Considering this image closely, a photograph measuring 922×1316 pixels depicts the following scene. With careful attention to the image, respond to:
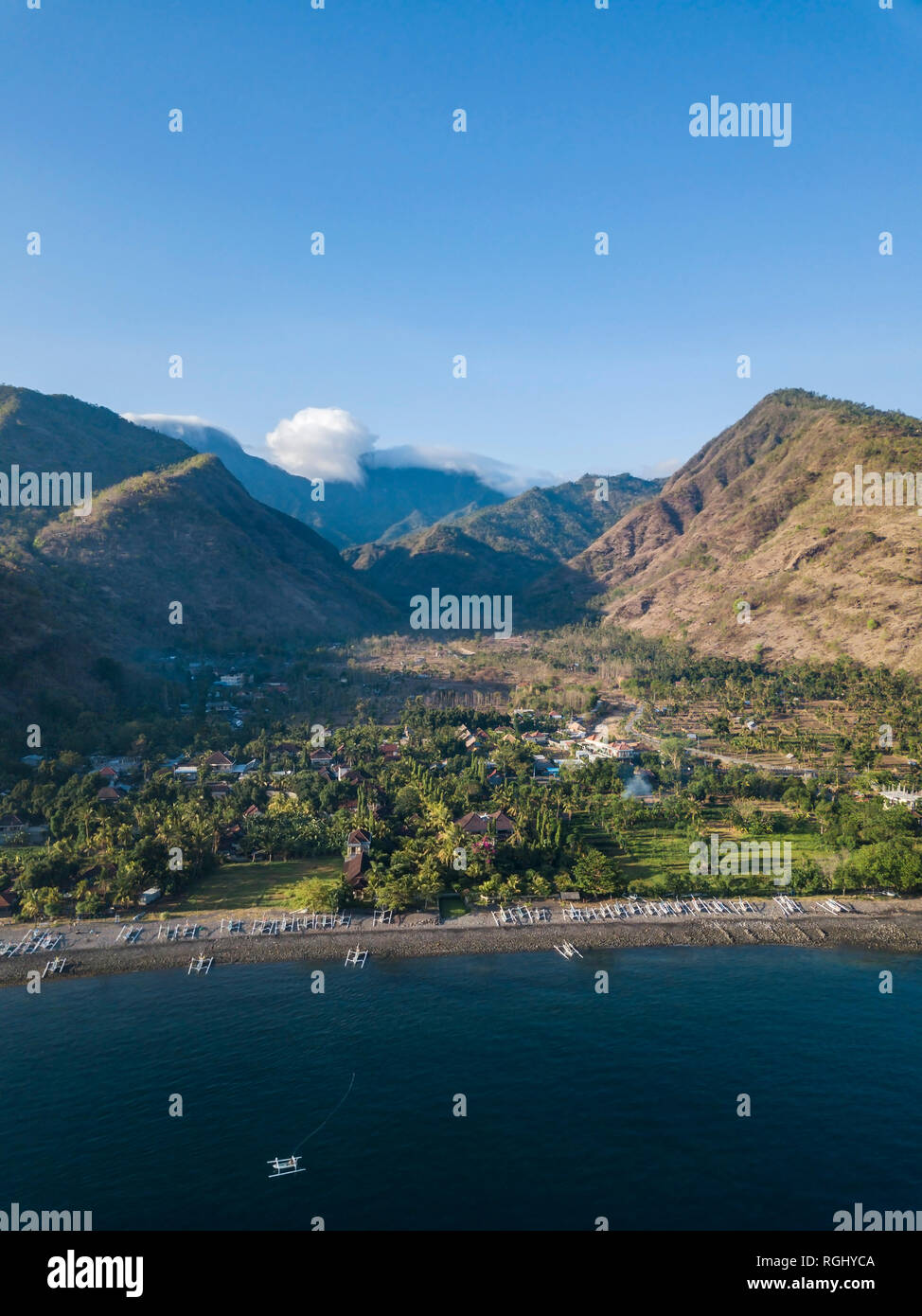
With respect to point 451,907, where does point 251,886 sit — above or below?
above

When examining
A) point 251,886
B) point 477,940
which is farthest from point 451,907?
point 251,886

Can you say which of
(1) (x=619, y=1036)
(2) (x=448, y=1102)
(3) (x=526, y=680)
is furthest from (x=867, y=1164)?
(3) (x=526, y=680)

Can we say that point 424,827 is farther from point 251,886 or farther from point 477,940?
point 477,940

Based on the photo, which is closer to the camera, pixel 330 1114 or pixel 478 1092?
pixel 330 1114

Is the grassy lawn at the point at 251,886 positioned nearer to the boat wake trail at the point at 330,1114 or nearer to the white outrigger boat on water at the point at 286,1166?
the boat wake trail at the point at 330,1114

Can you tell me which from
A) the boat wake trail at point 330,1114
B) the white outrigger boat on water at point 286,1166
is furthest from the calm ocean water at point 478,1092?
the white outrigger boat on water at point 286,1166
